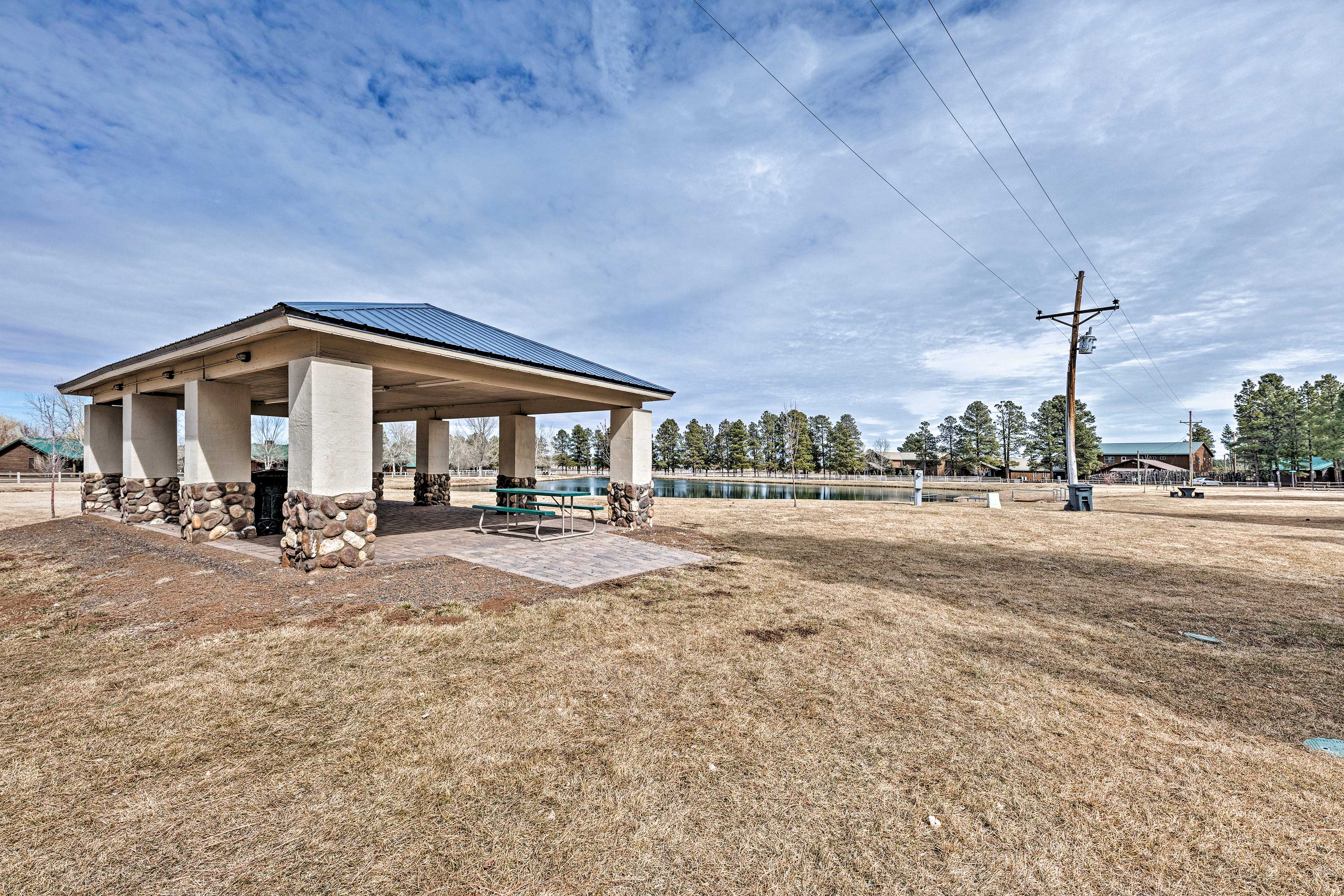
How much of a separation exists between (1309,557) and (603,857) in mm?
12400

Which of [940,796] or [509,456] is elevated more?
[509,456]

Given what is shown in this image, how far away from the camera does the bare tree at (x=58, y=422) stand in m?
19.0

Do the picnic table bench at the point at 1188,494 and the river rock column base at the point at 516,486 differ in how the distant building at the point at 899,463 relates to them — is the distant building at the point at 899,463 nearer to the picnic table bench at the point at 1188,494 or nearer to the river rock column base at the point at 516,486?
the picnic table bench at the point at 1188,494

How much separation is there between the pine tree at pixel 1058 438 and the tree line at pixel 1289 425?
468 inches

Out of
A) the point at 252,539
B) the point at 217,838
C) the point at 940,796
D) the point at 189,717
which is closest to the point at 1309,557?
the point at 940,796

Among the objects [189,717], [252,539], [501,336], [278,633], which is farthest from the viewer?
[501,336]

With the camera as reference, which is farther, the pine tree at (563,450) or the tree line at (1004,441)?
the pine tree at (563,450)

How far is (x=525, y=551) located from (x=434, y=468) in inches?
398

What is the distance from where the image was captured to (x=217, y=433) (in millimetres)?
8758

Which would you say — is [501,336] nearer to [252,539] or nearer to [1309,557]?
[252,539]

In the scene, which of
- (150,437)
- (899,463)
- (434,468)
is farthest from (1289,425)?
(150,437)

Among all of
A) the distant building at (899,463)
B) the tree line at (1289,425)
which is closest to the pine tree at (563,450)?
the distant building at (899,463)

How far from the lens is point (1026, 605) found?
569cm

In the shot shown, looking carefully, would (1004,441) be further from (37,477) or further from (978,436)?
(37,477)
